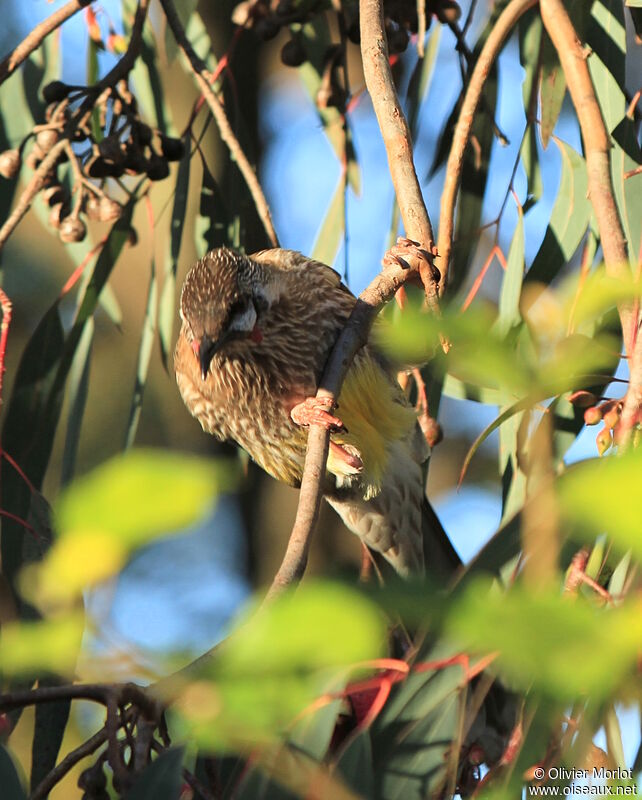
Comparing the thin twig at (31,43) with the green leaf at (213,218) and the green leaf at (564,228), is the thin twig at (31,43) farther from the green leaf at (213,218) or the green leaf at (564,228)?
the green leaf at (564,228)

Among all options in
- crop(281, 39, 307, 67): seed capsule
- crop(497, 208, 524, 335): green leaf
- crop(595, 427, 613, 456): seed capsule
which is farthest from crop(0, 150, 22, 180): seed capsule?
crop(595, 427, 613, 456): seed capsule

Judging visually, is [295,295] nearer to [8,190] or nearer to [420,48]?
[420,48]

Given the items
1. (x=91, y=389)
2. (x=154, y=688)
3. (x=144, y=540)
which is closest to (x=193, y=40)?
(x=91, y=389)

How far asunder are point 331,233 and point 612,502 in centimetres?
235

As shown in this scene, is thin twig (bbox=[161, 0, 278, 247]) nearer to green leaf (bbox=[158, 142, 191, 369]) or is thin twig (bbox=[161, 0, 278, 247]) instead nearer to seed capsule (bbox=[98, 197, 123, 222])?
seed capsule (bbox=[98, 197, 123, 222])

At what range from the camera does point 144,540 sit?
0.53 m

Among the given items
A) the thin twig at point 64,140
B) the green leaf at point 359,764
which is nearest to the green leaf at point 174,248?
the thin twig at point 64,140

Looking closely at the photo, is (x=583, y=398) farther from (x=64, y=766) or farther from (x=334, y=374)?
(x=64, y=766)

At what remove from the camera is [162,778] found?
3.70 feet

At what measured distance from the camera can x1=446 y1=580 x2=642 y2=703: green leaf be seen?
49 cm

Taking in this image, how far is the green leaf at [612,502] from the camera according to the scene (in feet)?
1.54

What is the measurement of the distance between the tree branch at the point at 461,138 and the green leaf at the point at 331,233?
778 mm

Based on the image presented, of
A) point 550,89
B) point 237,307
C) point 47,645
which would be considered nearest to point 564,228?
point 550,89

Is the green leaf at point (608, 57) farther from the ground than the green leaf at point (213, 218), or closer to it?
farther from the ground
